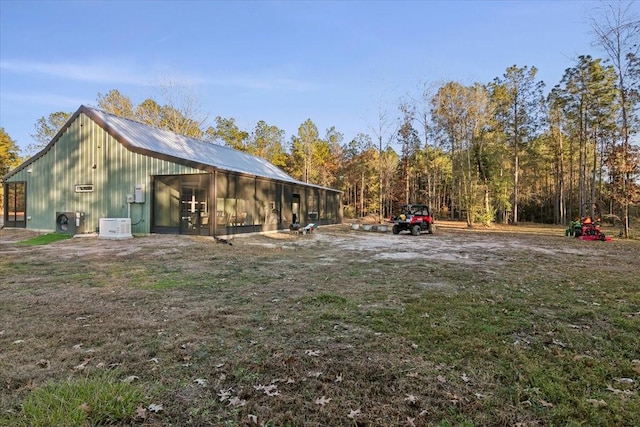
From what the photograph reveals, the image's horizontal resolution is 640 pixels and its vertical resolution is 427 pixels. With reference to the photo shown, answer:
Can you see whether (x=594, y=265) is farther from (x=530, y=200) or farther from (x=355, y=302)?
(x=530, y=200)

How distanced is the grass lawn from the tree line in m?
15.8

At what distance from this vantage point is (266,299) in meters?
4.91

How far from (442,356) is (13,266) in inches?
336

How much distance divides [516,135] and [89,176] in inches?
1083

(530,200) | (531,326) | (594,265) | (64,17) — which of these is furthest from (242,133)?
(531,326)

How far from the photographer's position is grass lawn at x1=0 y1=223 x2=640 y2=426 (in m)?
2.20

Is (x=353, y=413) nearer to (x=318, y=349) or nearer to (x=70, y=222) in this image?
(x=318, y=349)

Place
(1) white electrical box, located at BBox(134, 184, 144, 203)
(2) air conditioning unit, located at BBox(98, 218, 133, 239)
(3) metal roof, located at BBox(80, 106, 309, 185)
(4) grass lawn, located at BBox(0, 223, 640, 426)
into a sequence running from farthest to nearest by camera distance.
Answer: (3) metal roof, located at BBox(80, 106, 309, 185) < (1) white electrical box, located at BBox(134, 184, 144, 203) < (2) air conditioning unit, located at BBox(98, 218, 133, 239) < (4) grass lawn, located at BBox(0, 223, 640, 426)

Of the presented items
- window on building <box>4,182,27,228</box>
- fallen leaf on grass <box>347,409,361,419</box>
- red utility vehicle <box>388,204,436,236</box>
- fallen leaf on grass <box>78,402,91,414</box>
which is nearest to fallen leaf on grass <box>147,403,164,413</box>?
fallen leaf on grass <box>78,402,91,414</box>

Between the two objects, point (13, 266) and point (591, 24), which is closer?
point (13, 266)

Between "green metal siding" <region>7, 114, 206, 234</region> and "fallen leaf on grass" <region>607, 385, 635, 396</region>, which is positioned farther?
"green metal siding" <region>7, 114, 206, 234</region>

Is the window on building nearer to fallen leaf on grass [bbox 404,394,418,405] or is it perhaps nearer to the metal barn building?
the metal barn building

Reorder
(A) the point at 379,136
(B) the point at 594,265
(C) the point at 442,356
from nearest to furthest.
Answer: (C) the point at 442,356 < (B) the point at 594,265 < (A) the point at 379,136

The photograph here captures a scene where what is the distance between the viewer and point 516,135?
2619 cm
